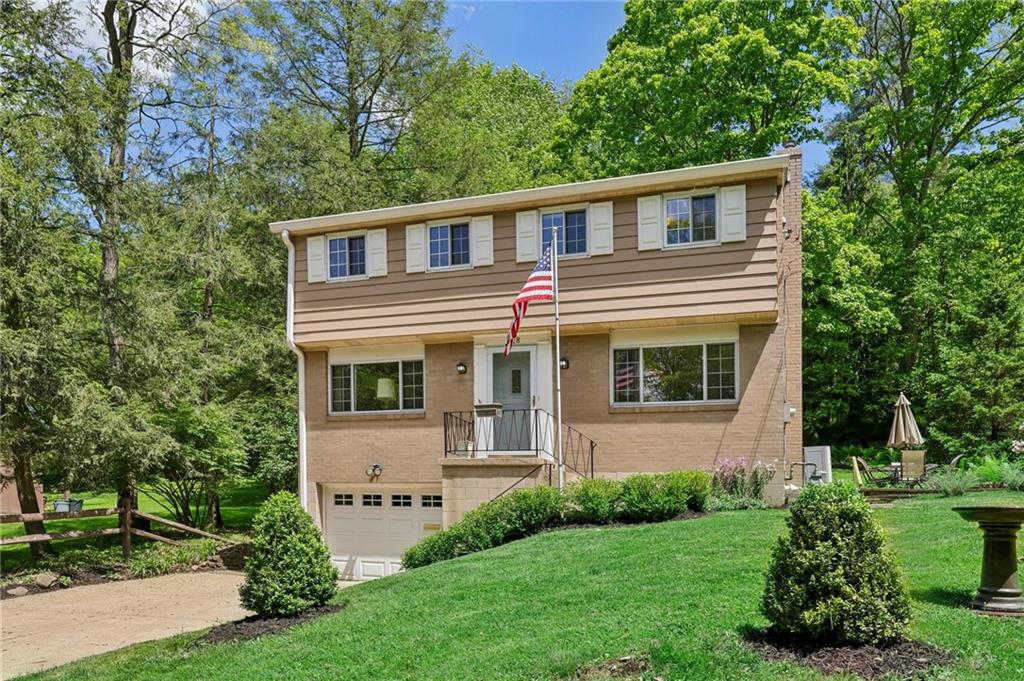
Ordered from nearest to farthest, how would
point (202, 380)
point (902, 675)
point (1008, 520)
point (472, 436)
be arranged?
1. point (902, 675)
2. point (1008, 520)
3. point (472, 436)
4. point (202, 380)

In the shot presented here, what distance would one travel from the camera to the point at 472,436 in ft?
53.0

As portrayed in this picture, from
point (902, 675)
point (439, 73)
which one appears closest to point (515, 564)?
point (902, 675)

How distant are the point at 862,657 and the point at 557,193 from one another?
1092cm

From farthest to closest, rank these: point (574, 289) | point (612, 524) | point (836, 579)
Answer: point (574, 289)
point (612, 524)
point (836, 579)

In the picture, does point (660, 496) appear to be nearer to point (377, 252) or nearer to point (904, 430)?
point (904, 430)

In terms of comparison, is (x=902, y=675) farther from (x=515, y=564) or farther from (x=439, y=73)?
(x=439, y=73)

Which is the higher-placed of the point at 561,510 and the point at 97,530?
the point at 561,510

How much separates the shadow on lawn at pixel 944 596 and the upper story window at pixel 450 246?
34.9 ft

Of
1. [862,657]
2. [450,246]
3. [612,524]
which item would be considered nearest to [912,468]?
[612,524]

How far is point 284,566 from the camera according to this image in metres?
8.94

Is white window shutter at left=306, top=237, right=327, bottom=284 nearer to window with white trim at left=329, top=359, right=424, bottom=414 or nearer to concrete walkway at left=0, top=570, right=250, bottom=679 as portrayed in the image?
window with white trim at left=329, top=359, right=424, bottom=414

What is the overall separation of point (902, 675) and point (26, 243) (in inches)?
→ 663

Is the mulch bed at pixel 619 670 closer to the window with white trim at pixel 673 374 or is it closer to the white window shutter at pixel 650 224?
the window with white trim at pixel 673 374

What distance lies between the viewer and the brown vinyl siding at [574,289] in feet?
46.4
